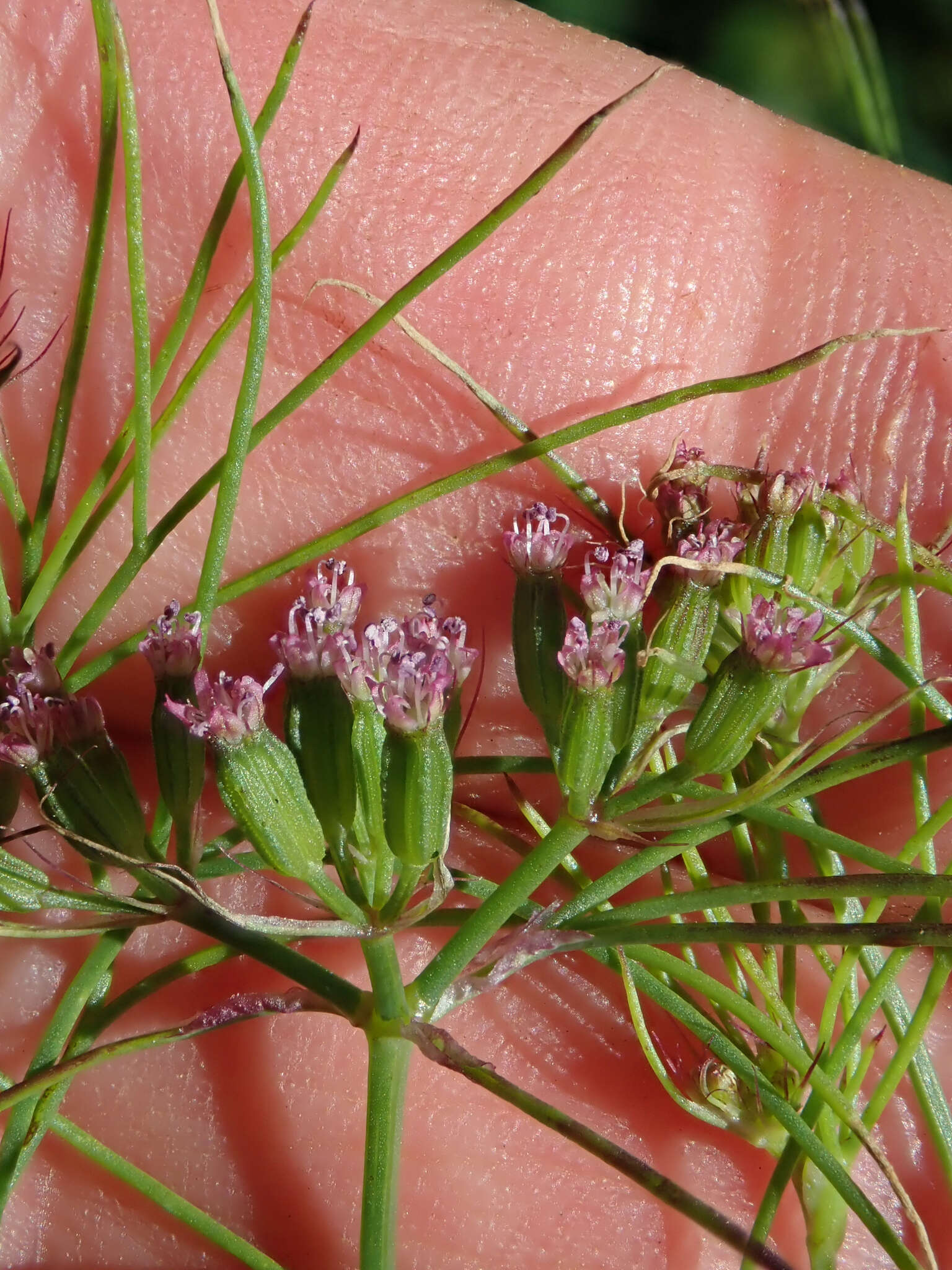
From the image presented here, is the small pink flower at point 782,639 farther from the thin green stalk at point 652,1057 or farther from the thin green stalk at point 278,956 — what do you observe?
the thin green stalk at point 278,956

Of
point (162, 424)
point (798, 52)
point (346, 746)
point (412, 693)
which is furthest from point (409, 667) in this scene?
point (798, 52)

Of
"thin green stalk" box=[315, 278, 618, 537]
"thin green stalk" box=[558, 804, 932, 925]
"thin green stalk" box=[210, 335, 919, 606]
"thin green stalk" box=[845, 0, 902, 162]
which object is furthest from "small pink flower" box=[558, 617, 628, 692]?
"thin green stalk" box=[845, 0, 902, 162]

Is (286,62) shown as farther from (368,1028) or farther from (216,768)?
(368,1028)

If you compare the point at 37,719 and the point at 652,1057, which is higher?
the point at 37,719

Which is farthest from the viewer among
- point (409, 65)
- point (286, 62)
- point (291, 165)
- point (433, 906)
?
point (409, 65)

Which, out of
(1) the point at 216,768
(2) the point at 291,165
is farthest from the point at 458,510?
(1) the point at 216,768

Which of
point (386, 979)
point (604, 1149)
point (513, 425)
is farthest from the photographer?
point (513, 425)

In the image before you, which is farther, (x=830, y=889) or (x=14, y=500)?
(x=14, y=500)

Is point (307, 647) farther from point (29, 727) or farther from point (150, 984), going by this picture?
point (150, 984)

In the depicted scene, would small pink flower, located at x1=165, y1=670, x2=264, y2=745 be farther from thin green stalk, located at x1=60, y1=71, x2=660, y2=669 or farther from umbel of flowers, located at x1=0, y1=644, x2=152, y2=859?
thin green stalk, located at x1=60, y1=71, x2=660, y2=669
